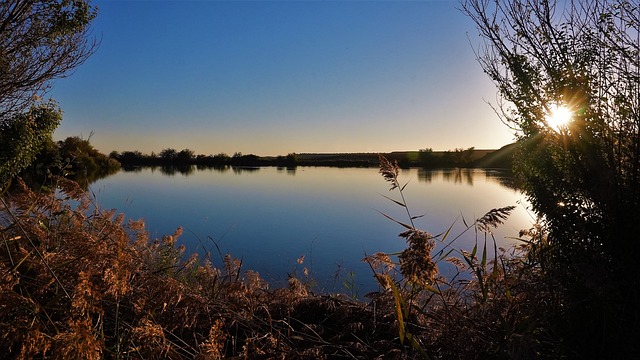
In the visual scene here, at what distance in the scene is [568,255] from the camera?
8.53 ft

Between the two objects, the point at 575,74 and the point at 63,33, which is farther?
the point at 63,33

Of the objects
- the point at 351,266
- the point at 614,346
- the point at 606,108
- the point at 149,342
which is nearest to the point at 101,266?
the point at 149,342

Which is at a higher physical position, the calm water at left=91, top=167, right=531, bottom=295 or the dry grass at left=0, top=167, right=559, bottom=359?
the dry grass at left=0, top=167, right=559, bottom=359

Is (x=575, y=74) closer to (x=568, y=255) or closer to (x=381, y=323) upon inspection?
(x=568, y=255)

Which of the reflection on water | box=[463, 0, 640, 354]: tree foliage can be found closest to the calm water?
box=[463, 0, 640, 354]: tree foliage

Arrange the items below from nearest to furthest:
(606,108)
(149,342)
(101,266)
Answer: (149,342) < (101,266) < (606,108)

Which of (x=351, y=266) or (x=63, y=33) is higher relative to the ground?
(x=63, y=33)

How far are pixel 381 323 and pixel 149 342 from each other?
53.4 inches

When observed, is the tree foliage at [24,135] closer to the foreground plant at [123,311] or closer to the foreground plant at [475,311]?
the foreground plant at [123,311]

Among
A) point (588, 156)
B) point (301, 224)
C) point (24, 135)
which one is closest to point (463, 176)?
point (301, 224)

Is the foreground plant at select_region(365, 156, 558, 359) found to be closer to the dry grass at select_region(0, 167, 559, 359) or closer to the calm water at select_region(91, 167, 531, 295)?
the dry grass at select_region(0, 167, 559, 359)

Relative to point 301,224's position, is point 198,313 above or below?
above

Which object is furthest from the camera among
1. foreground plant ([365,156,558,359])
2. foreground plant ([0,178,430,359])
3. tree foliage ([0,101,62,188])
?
tree foliage ([0,101,62,188])

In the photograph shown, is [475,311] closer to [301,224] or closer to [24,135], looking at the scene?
[301,224]
